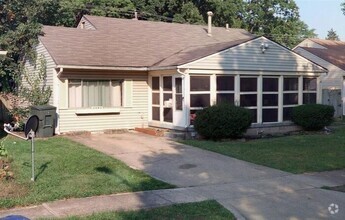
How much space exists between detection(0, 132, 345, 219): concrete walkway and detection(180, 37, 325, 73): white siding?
14.5 ft

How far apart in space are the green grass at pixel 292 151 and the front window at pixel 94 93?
4.33m

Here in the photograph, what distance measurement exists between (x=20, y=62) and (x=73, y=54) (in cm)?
374

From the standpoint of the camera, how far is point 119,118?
18.3 meters

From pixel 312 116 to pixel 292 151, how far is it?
17.8ft

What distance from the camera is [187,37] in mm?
23062

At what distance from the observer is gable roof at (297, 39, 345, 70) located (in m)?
31.4

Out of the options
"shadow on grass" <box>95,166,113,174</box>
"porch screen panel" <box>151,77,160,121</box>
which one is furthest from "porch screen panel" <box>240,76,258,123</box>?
"shadow on grass" <box>95,166,113,174</box>

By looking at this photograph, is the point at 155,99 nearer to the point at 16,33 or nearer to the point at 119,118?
the point at 119,118

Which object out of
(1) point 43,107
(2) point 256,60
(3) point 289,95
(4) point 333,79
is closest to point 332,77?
(4) point 333,79

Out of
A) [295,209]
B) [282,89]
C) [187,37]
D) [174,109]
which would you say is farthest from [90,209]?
[187,37]

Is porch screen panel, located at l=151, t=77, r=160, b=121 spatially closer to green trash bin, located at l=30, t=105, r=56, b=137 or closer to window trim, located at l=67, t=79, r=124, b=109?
window trim, located at l=67, t=79, r=124, b=109

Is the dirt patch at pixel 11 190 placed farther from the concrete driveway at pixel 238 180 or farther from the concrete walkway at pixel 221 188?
the concrete driveway at pixel 238 180

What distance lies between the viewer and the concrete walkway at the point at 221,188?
24.3 ft

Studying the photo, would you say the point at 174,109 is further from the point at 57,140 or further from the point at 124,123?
the point at 57,140
